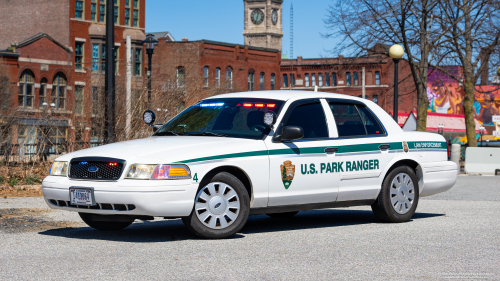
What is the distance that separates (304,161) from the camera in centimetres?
852

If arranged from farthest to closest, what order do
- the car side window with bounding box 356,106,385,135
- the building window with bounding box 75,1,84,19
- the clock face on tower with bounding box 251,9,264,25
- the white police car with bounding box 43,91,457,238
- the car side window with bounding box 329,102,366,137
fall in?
the clock face on tower with bounding box 251,9,264,25 → the building window with bounding box 75,1,84,19 → the car side window with bounding box 356,106,385,135 → the car side window with bounding box 329,102,366,137 → the white police car with bounding box 43,91,457,238

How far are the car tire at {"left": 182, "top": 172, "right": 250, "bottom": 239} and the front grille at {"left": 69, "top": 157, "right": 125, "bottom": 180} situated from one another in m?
0.87

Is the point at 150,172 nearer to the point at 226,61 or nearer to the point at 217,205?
the point at 217,205

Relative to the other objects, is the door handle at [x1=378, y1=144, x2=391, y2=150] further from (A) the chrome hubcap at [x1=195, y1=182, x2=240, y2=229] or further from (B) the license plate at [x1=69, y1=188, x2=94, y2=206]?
(B) the license plate at [x1=69, y1=188, x2=94, y2=206]

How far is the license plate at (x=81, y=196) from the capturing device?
7441 millimetres

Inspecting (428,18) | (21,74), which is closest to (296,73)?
(21,74)

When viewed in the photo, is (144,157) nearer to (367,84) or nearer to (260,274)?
(260,274)

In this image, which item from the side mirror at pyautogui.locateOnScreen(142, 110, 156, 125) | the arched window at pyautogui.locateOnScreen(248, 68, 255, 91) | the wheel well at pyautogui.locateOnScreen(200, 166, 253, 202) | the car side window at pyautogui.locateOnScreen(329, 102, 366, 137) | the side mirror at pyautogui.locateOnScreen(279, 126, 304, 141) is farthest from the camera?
the arched window at pyautogui.locateOnScreen(248, 68, 255, 91)

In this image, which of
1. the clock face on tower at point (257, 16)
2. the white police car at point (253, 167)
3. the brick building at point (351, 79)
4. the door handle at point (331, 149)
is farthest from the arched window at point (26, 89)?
the clock face on tower at point (257, 16)

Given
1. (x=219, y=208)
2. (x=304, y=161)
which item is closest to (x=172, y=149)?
(x=219, y=208)

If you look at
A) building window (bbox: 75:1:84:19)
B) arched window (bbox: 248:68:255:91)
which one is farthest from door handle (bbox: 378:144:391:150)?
arched window (bbox: 248:68:255:91)

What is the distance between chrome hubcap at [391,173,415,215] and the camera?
9570 mm

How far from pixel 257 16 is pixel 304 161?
15536 centimetres

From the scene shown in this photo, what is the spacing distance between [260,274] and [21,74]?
145 ft
